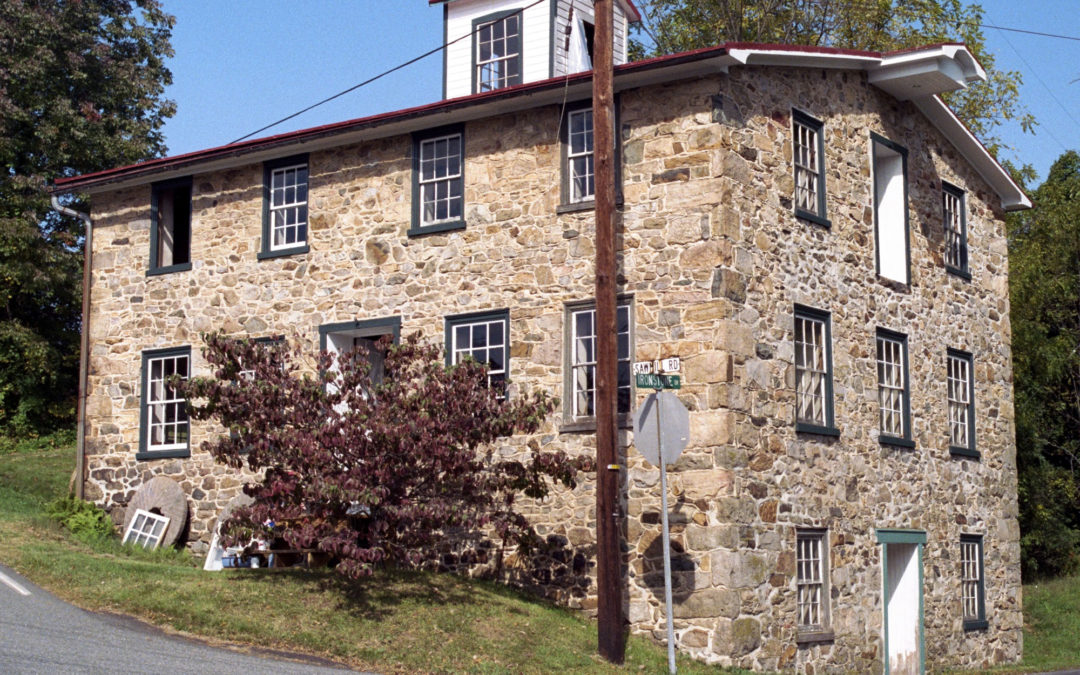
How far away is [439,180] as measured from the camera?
63.5ft

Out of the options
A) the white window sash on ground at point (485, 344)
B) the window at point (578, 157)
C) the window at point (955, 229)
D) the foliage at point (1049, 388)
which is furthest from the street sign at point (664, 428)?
the foliage at point (1049, 388)

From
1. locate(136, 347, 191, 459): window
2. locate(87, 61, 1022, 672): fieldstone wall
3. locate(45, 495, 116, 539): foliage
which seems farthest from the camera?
locate(136, 347, 191, 459): window

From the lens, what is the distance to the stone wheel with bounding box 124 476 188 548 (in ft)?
68.2

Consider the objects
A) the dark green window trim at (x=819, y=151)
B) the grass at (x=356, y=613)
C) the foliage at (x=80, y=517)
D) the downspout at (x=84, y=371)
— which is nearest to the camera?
the grass at (x=356, y=613)

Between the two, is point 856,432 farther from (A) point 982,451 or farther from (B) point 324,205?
(B) point 324,205

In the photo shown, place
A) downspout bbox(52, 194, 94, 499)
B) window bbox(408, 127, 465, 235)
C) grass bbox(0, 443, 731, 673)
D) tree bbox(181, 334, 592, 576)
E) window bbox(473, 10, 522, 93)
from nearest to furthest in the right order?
grass bbox(0, 443, 731, 673), tree bbox(181, 334, 592, 576), window bbox(408, 127, 465, 235), downspout bbox(52, 194, 94, 499), window bbox(473, 10, 522, 93)

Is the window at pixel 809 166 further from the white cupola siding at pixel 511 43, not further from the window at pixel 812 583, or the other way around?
the white cupola siding at pixel 511 43

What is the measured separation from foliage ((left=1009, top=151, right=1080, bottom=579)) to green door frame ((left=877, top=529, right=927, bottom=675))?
10193 mm

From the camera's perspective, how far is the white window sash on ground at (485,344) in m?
18.5

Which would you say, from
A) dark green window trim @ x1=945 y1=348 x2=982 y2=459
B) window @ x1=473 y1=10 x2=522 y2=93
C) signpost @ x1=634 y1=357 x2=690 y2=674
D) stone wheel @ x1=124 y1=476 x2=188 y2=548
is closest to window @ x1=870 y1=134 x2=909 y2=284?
dark green window trim @ x1=945 y1=348 x2=982 y2=459

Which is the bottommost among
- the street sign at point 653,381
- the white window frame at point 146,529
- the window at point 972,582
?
the window at point 972,582

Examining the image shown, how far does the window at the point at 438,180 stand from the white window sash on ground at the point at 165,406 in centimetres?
491

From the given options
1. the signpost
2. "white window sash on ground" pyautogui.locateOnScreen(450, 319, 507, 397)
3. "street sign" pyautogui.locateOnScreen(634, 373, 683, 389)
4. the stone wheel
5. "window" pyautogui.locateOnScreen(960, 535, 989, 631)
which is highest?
"white window sash on ground" pyautogui.locateOnScreen(450, 319, 507, 397)

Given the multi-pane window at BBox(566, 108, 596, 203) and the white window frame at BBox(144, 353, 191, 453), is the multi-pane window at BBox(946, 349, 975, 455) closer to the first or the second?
the multi-pane window at BBox(566, 108, 596, 203)
